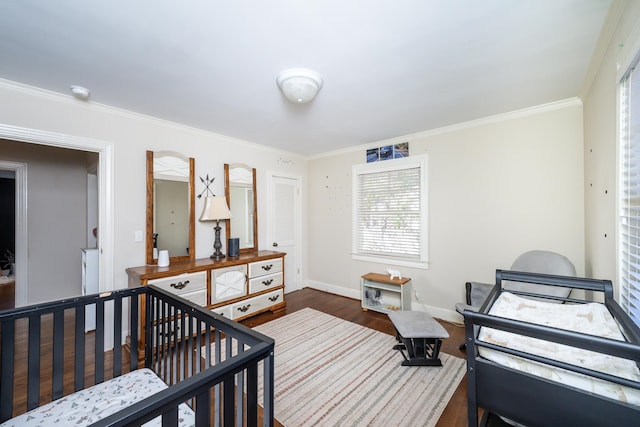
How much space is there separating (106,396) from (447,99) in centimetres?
323

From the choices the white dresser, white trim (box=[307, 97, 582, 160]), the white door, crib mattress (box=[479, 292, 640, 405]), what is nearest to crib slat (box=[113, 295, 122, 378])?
the white dresser

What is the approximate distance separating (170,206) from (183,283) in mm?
945

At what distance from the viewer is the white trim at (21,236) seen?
11.1 feet

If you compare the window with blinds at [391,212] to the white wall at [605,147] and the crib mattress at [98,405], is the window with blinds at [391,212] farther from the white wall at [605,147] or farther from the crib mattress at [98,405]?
the crib mattress at [98,405]

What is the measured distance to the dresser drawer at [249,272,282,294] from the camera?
Result: 3215mm

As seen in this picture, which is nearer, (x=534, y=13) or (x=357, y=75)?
(x=534, y=13)

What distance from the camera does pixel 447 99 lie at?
238 cm

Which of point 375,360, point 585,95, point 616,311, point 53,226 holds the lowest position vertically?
point 375,360

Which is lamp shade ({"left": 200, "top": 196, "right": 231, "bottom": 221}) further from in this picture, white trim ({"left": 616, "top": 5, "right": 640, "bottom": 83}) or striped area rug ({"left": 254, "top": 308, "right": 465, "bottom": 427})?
white trim ({"left": 616, "top": 5, "right": 640, "bottom": 83})

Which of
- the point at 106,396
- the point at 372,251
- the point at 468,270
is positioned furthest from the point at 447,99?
the point at 106,396

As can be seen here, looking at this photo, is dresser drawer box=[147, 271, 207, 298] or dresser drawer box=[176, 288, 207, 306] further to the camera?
dresser drawer box=[176, 288, 207, 306]

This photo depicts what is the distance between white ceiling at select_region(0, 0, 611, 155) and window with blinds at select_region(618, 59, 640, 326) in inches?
19.2

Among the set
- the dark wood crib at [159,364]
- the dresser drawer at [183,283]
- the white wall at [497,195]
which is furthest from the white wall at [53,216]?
the white wall at [497,195]

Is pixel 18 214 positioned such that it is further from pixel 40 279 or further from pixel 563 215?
pixel 563 215
